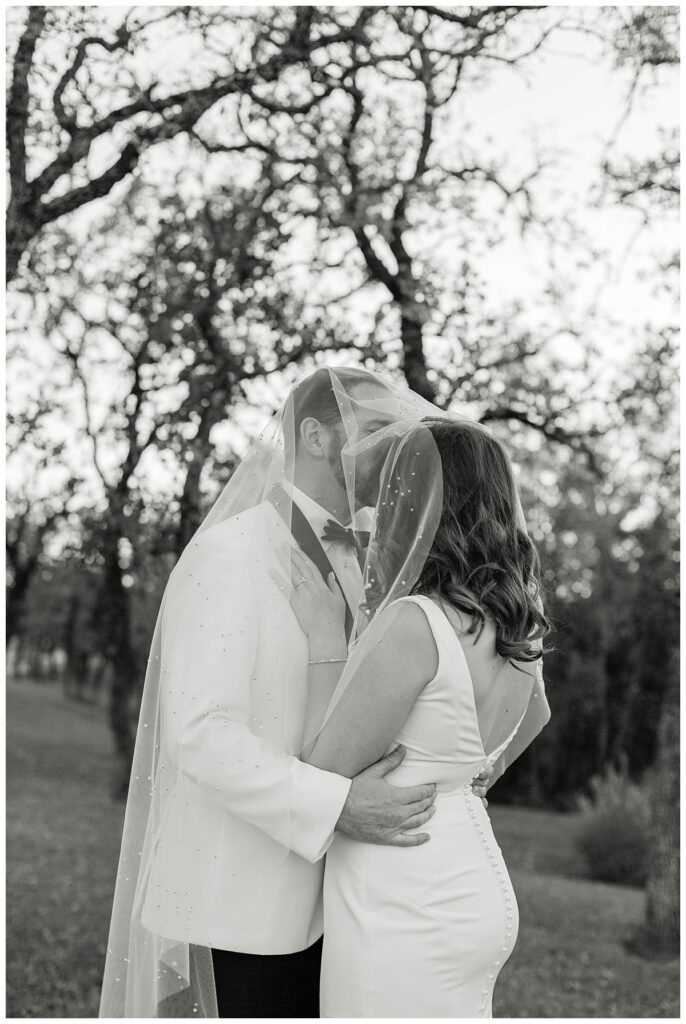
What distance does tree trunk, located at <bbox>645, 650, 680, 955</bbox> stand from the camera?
6.87 metres

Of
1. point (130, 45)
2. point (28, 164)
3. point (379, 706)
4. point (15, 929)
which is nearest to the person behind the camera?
point (379, 706)

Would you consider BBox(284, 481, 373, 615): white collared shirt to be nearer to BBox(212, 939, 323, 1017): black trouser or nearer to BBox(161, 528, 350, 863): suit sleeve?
BBox(161, 528, 350, 863): suit sleeve

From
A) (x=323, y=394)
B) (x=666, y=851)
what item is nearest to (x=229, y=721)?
(x=323, y=394)

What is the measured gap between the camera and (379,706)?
221 centimetres

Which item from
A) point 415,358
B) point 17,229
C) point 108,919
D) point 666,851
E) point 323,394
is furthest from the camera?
point 108,919

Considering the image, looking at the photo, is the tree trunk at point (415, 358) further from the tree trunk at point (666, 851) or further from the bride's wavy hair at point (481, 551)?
the tree trunk at point (666, 851)

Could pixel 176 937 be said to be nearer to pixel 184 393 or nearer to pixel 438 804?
pixel 438 804

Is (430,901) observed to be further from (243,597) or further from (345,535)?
(345,535)

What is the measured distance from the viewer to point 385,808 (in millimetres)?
2240

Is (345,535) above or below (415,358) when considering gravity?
below

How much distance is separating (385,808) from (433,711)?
0.26 m

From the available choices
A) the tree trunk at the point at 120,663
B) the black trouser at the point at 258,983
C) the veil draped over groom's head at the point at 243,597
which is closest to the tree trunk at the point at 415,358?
the veil draped over groom's head at the point at 243,597

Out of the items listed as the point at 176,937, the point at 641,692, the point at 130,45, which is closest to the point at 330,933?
the point at 176,937

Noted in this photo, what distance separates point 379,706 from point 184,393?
4751mm
